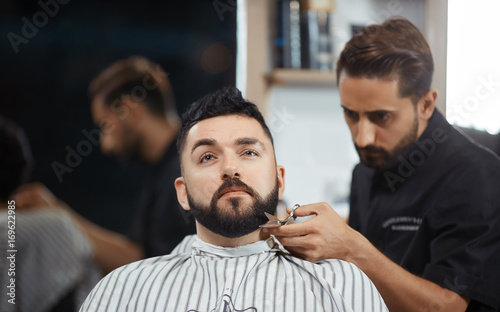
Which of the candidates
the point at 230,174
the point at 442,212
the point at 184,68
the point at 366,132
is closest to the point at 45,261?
the point at 184,68

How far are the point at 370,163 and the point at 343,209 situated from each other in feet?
1.37

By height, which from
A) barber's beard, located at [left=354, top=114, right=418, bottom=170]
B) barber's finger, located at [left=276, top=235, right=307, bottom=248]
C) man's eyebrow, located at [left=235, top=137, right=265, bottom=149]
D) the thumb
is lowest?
barber's finger, located at [left=276, top=235, right=307, bottom=248]

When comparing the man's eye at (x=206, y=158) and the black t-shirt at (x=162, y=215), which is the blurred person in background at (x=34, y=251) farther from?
the man's eye at (x=206, y=158)

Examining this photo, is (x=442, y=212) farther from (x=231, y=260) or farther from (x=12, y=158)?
(x=12, y=158)

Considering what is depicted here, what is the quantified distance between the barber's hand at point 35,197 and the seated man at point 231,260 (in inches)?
46.5

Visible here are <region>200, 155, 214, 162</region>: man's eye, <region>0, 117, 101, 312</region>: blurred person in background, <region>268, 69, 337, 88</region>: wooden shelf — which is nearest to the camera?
<region>200, 155, 214, 162</region>: man's eye

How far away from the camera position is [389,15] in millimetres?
1882

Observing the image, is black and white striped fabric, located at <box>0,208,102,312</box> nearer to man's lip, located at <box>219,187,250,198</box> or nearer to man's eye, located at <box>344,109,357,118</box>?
man's lip, located at <box>219,187,250,198</box>

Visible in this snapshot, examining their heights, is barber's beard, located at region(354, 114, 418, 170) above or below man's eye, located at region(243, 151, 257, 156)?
below

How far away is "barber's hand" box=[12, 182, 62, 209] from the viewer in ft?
7.98

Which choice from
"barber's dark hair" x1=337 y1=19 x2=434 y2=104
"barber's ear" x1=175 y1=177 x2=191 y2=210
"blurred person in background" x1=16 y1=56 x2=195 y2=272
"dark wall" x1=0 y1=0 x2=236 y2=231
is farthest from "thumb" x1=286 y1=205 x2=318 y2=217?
"dark wall" x1=0 y1=0 x2=236 y2=231

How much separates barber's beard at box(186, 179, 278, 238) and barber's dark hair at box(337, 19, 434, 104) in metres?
0.59

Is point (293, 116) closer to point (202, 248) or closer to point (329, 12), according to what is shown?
point (329, 12)

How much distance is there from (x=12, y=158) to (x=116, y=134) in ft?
1.77
